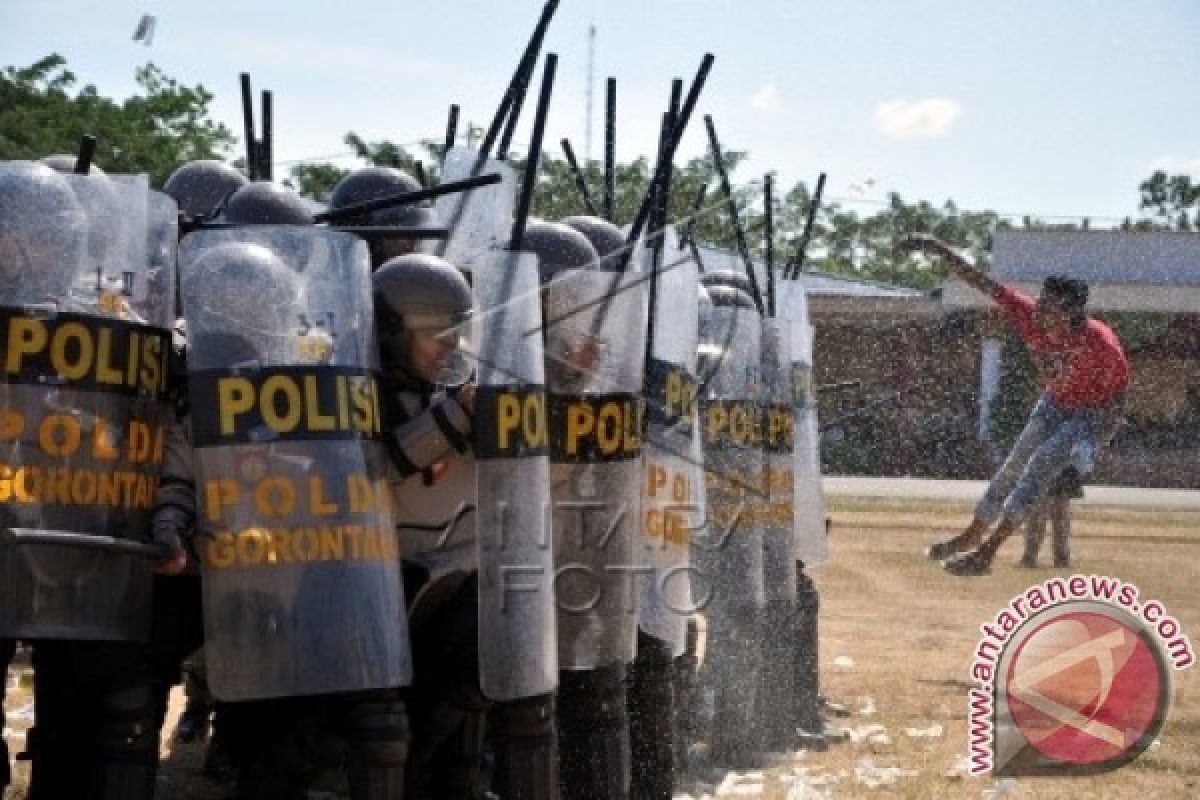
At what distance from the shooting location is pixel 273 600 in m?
4.91

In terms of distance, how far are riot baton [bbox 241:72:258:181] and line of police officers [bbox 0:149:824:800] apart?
0.89 meters

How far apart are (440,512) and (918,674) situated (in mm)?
5090

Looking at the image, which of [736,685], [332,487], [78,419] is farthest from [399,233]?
[736,685]

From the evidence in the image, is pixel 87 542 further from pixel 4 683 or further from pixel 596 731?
pixel 596 731

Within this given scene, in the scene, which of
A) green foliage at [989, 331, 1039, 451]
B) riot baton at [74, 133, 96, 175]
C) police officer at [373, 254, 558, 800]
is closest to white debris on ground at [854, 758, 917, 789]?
police officer at [373, 254, 558, 800]

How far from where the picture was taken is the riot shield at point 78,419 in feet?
15.9

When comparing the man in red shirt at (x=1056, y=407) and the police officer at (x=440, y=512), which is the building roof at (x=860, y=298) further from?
the police officer at (x=440, y=512)

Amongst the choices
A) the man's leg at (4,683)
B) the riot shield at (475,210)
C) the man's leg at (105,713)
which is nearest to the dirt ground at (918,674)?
the man's leg at (4,683)

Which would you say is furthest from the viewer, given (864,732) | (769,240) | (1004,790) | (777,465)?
(864,732)

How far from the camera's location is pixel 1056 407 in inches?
485

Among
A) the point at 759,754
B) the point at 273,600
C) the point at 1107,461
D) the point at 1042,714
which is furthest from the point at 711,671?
the point at 1107,461

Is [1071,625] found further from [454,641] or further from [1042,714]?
[454,641]

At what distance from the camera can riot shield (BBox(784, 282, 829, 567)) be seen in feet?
27.3

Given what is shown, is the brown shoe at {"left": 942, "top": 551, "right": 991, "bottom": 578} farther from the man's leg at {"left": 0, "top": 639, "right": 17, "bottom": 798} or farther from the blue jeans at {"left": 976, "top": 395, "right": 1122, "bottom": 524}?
the man's leg at {"left": 0, "top": 639, "right": 17, "bottom": 798}
